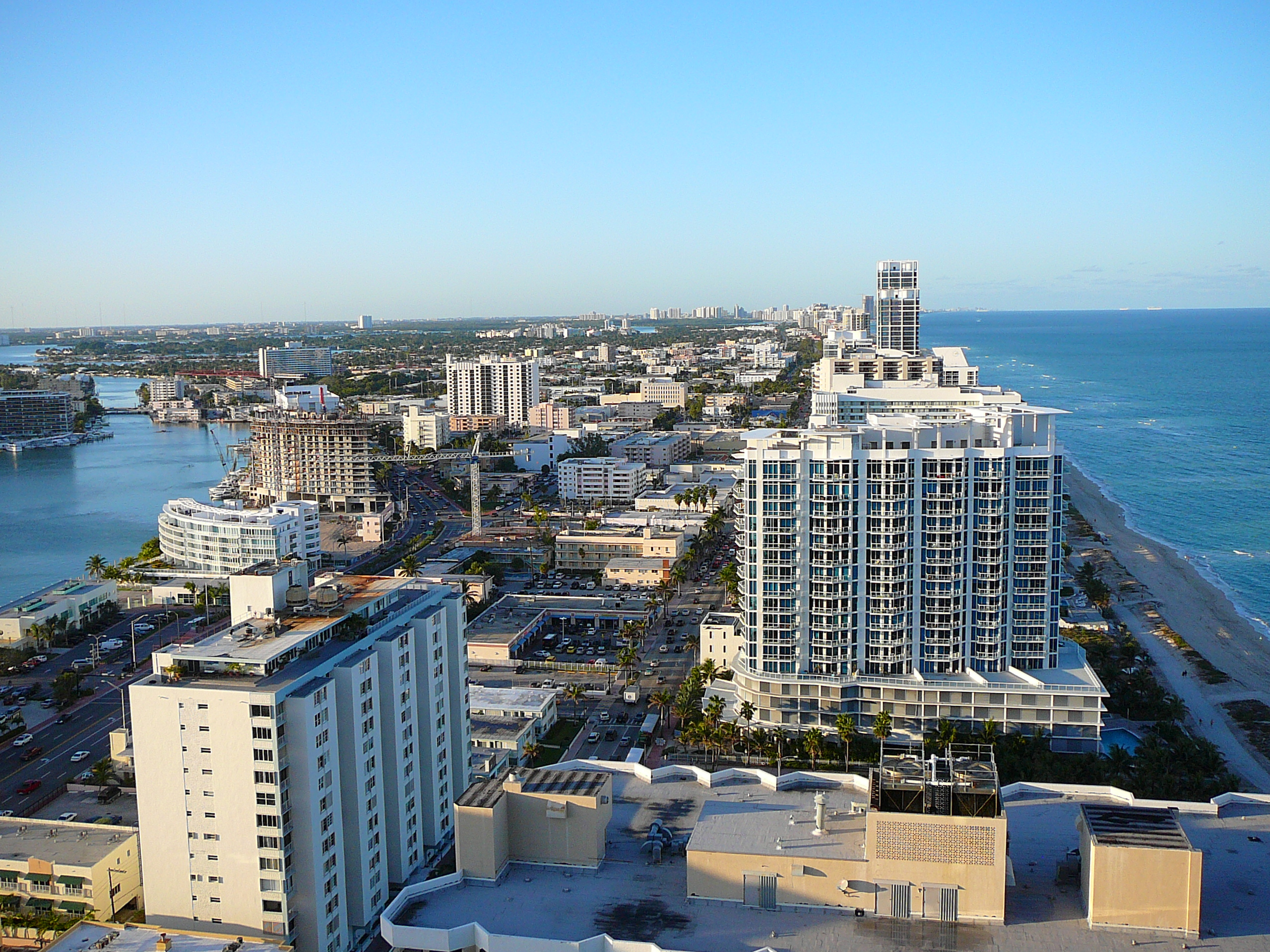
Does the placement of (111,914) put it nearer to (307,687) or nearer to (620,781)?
(307,687)

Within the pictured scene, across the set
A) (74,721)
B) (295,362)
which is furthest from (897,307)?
(295,362)

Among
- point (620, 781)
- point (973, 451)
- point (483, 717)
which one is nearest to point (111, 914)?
point (620, 781)

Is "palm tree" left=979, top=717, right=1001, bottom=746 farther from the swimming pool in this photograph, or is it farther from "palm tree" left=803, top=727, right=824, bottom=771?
"palm tree" left=803, top=727, right=824, bottom=771

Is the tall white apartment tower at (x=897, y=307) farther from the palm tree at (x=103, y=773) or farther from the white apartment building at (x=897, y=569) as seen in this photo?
the palm tree at (x=103, y=773)

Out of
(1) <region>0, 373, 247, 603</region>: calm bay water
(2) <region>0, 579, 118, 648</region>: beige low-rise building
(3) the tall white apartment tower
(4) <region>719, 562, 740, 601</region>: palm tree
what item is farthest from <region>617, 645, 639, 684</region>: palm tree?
(3) the tall white apartment tower

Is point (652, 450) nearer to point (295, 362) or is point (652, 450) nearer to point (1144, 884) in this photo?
point (1144, 884)
